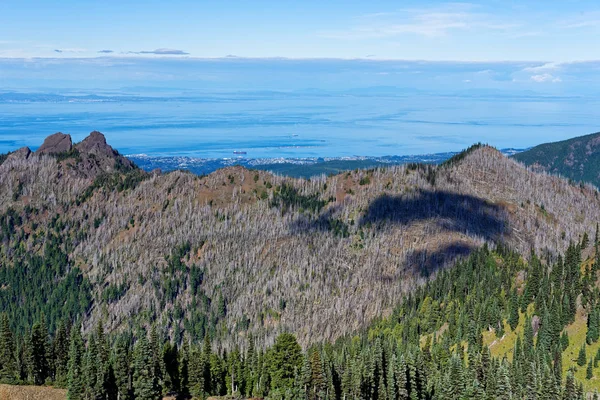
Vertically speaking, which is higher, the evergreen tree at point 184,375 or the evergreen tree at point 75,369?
the evergreen tree at point 75,369

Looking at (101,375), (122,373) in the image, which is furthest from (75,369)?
(122,373)

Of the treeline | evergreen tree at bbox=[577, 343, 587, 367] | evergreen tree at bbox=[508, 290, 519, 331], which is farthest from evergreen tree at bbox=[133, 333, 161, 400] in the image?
evergreen tree at bbox=[508, 290, 519, 331]

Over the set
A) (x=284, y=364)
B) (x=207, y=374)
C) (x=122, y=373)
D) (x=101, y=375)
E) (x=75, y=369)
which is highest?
(x=75, y=369)

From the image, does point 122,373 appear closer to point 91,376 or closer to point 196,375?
point 91,376

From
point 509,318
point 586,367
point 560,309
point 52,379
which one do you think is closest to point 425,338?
point 509,318

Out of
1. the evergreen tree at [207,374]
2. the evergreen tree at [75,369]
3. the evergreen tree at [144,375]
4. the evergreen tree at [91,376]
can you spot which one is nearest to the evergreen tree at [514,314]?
the evergreen tree at [207,374]

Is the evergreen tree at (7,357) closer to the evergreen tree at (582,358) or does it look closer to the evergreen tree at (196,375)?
the evergreen tree at (196,375)

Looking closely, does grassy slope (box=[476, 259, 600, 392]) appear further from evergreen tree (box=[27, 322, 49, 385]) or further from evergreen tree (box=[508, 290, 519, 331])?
evergreen tree (box=[27, 322, 49, 385])

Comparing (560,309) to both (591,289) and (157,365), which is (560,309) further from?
(157,365)
